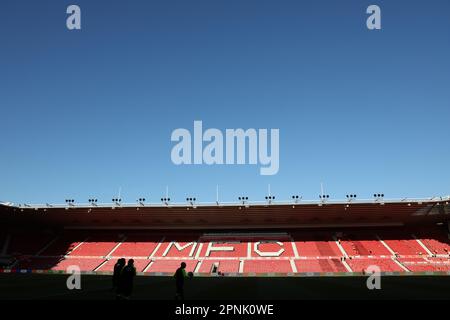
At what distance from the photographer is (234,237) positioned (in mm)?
61844

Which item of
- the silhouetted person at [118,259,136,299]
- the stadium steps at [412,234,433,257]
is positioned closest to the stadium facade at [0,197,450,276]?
the stadium steps at [412,234,433,257]

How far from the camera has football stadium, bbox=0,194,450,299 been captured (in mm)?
51688

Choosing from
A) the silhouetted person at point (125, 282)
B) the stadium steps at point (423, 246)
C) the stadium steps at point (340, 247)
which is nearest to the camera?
the silhouetted person at point (125, 282)

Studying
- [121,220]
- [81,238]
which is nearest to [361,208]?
[121,220]

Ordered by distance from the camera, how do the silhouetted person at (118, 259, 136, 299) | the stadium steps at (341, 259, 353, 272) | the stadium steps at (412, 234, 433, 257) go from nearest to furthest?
the silhouetted person at (118, 259, 136, 299), the stadium steps at (341, 259, 353, 272), the stadium steps at (412, 234, 433, 257)

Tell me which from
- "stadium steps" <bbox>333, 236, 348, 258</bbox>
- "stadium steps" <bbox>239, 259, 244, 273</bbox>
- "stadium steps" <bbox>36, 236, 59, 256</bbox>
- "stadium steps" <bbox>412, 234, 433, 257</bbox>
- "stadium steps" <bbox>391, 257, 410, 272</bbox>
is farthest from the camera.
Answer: "stadium steps" <bbox>36, 236, 59, 256</bbox>

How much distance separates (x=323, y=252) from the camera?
54.8 m

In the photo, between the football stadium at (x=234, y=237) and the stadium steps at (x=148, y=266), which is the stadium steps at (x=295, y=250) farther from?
the stadium steps at (x=148, y=266)

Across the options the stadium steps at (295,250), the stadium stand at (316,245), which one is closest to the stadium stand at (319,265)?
the stadium steps at (295,250)

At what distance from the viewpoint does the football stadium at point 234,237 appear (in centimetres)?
5169

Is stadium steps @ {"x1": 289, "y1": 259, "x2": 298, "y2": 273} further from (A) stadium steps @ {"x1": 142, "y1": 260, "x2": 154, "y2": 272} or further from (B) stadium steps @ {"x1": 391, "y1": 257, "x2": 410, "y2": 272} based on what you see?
(A) stadium steps @ {"x1": 142, "y1": 260, "x2": 154, "y2": 272}
